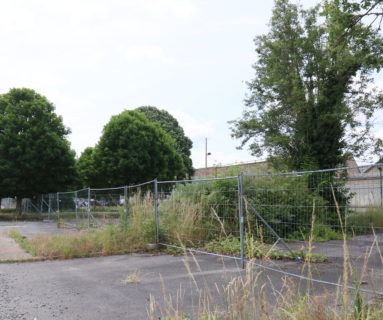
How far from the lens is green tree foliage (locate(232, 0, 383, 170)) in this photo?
15344 mm

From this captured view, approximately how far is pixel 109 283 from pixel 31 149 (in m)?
22.9

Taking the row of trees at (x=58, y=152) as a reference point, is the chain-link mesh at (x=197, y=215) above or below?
below

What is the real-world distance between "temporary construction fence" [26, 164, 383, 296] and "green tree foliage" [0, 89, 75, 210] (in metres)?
14.0

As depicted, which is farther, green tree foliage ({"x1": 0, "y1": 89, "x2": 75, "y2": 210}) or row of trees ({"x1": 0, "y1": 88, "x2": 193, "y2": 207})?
row of trees ({"x1": 0, "y1": 88, "x2": 193, "y2": 207})

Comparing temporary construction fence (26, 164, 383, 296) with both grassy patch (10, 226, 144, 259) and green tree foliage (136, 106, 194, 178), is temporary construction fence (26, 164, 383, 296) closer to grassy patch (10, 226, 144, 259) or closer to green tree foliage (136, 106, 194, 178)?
grassy patch (10, 226, 144, 259)

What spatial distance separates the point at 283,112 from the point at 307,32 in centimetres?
373

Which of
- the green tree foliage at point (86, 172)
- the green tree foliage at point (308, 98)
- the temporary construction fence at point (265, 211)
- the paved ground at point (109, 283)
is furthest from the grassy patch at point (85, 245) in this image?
the green tree foliage at point (86, 172)

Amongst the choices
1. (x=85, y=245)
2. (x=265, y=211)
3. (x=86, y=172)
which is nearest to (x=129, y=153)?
(x=86, y=172)

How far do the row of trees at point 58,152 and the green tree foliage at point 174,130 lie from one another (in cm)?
1079

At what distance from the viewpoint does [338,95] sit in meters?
15.4

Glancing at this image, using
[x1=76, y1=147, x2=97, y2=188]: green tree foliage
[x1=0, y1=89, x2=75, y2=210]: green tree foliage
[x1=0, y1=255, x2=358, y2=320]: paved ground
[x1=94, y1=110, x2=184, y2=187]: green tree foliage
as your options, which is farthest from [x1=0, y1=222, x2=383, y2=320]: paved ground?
[x1=76, y1=147, x2=97, y2=188]: green tree foliage

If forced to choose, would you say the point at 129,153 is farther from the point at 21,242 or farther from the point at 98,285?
the point at 98,285

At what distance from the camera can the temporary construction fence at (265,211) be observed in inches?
199

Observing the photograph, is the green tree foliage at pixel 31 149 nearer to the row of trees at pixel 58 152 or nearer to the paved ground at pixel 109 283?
the row of trees at pixel 58 152
